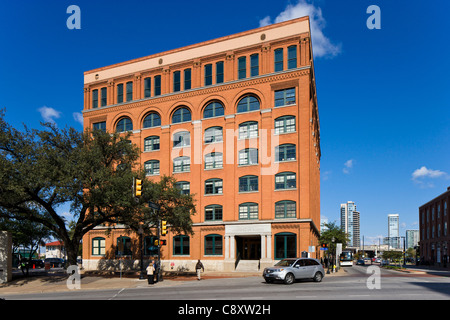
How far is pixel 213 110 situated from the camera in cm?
4600

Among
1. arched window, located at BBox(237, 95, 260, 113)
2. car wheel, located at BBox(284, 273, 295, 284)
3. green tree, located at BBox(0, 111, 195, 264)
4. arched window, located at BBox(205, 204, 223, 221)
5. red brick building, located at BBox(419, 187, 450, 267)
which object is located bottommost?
red brick building, located at BBox(419, 187, 450, 267)

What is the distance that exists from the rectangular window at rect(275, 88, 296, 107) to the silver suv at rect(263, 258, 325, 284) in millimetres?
20592

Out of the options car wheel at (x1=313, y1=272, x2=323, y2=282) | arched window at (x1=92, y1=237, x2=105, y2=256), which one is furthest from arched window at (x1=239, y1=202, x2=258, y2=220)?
arched window at (x1=92, y1=237, x2=105, y2=256)

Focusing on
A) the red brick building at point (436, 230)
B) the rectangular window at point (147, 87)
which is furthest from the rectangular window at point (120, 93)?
the red brick building at point (436, 230)

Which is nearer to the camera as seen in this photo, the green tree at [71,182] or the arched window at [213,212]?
the green tree at [71,182]

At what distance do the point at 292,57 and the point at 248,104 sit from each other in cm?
716

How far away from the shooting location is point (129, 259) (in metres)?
47.6

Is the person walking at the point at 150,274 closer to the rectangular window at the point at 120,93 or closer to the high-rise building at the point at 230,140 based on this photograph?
the high-rise building at the point at 230,140

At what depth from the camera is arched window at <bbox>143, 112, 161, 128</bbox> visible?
4931 cm

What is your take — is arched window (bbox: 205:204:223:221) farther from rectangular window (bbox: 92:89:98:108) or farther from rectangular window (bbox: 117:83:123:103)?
rectangular window (bbox: 92:89:98:108)

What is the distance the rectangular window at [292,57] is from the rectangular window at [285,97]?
107 inches

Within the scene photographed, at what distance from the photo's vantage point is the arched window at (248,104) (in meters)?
43.8
